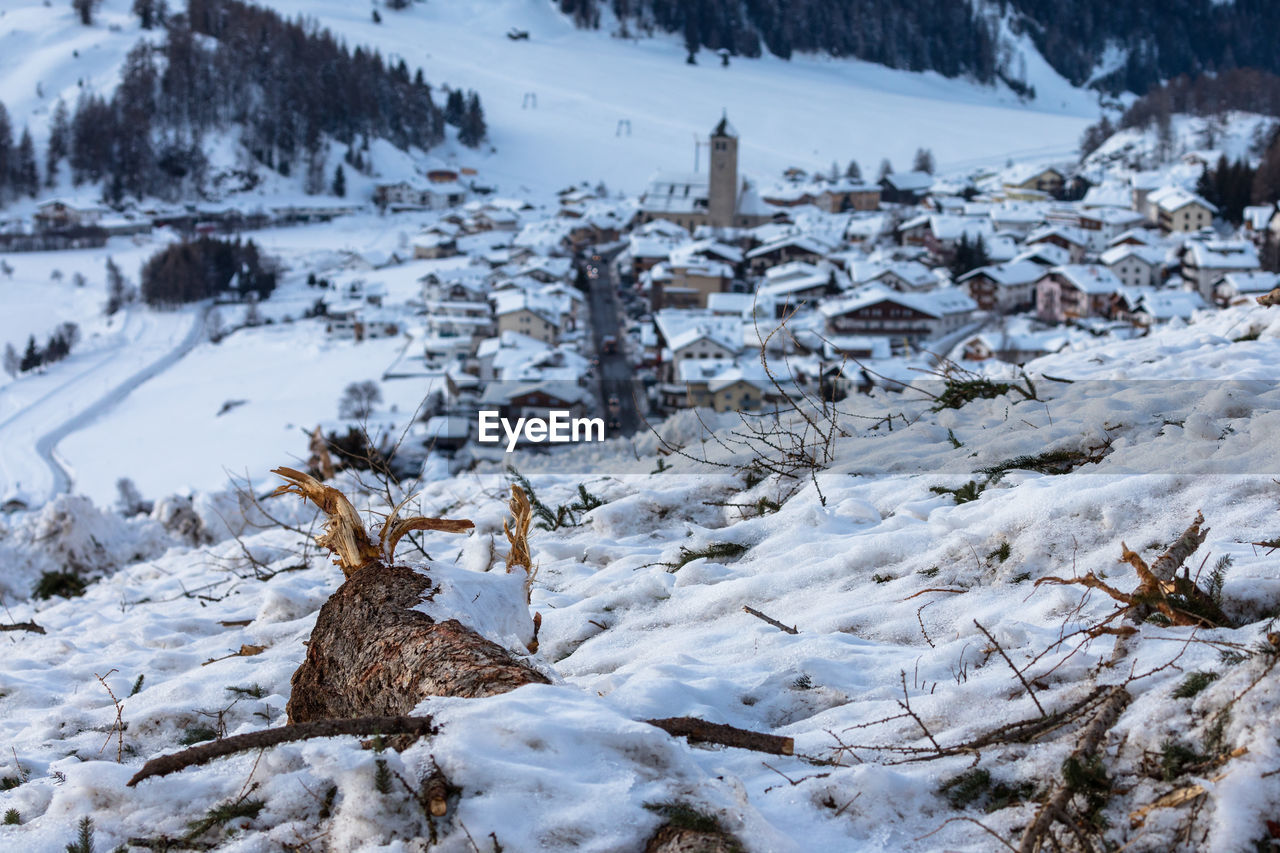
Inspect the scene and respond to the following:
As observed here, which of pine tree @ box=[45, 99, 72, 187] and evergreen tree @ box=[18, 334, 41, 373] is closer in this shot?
evergreen tree @ box=[18, 334, 41, 373]

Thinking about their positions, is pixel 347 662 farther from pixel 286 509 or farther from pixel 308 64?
pixel 308 64

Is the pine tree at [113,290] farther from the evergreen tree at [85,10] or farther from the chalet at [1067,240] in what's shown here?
the evergreen tree at [85,10]

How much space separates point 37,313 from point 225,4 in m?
38.6

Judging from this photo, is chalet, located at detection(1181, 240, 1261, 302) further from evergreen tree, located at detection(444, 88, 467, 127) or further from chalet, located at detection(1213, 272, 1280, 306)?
evergreen tree, located at detection(444, 88, 467, 127)

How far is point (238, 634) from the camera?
9.15ft

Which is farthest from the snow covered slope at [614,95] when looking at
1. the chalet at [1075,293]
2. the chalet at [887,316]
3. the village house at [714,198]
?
the chalet at [887,316]

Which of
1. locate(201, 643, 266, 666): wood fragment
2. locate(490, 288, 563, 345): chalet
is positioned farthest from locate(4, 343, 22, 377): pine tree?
locate(201, 643, 266, 666): wood fragment

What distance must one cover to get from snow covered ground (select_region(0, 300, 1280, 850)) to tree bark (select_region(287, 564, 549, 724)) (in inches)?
3.7

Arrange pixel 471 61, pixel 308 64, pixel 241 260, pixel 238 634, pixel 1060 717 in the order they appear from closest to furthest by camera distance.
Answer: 1. pixel 1060 717
2. pixel 238 634
3. pixel 241 260
4. pixel 308 64
5. pixel 471 61

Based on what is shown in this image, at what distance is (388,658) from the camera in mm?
1699

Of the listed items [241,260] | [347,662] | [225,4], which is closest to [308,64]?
[225,4]

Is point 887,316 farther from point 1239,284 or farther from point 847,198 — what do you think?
point 847,198

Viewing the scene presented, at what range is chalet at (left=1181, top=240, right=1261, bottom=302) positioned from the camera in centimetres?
2644

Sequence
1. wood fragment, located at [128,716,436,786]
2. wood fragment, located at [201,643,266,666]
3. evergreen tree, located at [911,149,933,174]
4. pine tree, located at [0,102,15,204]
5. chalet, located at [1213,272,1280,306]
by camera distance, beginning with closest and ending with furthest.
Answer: wood fragment, located at [128,716,436,786], wood fragment, located at [201,643,266,666], chalet, located at [1213,272,1280,306], pine tree, located at [0,102,15,204], evergreen tree, located at [911,149,933,174]
